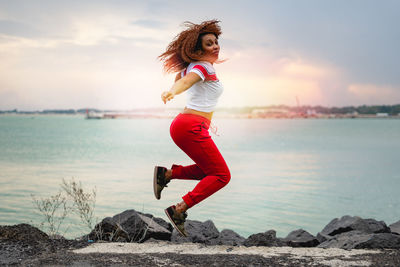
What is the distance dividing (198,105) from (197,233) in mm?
3914

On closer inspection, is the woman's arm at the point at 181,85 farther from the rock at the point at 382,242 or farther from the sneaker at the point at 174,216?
the rock at the point at 382,242

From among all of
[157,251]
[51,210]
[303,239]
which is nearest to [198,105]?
[157,251]

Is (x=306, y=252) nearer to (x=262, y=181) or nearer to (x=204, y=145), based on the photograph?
(x=204, y=145)

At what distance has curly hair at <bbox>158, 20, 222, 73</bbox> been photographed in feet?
17.7

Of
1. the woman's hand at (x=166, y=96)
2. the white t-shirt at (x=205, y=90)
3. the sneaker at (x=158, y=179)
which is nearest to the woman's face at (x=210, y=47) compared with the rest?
the white t-shirt at (x=205, y=90)

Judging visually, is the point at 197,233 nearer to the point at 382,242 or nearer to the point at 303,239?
the point at 303,239

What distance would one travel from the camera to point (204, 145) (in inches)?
206

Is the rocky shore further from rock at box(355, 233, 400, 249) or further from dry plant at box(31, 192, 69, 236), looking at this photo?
dry plant at box(31, 192, 69, 236)

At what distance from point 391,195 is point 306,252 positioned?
21.8 metres

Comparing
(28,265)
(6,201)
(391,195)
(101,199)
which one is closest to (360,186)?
(391,195)

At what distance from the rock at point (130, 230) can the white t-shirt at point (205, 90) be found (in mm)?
2587

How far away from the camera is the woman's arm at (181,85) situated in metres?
4.71

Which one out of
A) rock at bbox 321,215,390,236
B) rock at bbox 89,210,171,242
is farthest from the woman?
rock at bbox 321,215,390,236

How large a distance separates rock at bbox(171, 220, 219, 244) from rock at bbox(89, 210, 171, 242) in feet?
2.59
